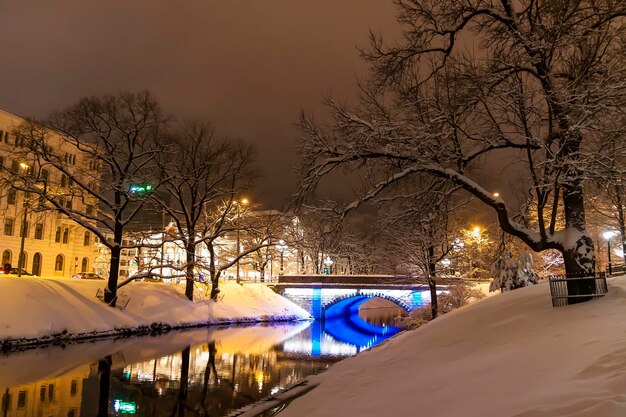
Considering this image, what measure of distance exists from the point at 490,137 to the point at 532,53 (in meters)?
2.41

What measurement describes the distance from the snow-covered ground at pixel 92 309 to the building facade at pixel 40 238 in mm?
13984

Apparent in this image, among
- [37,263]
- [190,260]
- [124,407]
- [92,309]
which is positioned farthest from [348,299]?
[124,407]

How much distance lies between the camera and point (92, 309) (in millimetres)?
32094

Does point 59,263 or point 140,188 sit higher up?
point 140,188

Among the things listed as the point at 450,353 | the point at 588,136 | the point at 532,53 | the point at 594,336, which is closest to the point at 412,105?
the point at 532,53

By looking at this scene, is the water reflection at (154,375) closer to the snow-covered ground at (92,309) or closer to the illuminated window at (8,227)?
the snow-covered ground at (92,309)

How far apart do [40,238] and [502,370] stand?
62.0 m

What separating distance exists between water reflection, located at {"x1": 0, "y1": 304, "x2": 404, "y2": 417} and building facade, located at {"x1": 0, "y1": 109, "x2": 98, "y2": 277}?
2595 centimetres

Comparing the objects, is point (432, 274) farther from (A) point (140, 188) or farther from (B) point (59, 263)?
(B) point (59, 263)

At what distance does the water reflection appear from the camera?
14.6 meters

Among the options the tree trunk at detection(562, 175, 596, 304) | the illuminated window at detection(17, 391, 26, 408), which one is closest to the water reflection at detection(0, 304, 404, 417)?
the illuminated window at detection(17, 391, 26, 408)

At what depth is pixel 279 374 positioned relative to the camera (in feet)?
69.3

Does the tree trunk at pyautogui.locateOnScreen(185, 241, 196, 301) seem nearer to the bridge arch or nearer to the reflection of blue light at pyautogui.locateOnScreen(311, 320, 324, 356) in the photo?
the reflection of blue light at pyautogui.locateOnScreen(311, 320, 324, 356)

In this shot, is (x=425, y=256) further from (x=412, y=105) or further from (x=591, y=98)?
(x=591, y=98)
